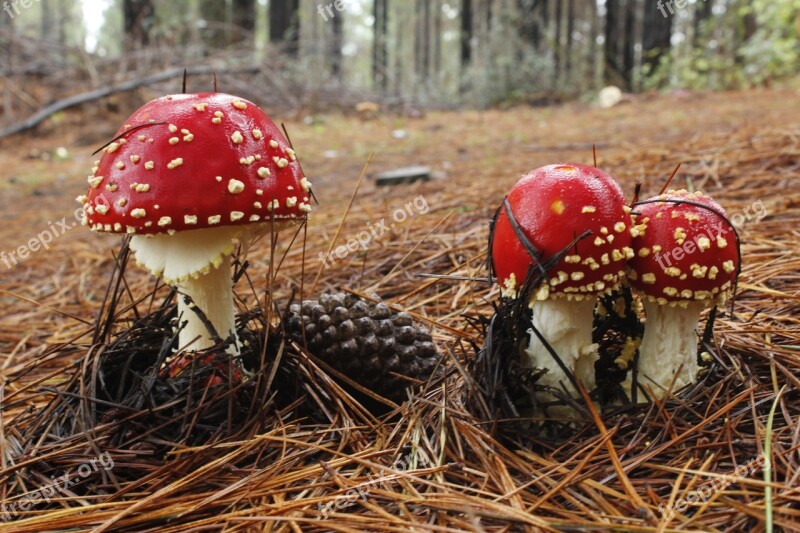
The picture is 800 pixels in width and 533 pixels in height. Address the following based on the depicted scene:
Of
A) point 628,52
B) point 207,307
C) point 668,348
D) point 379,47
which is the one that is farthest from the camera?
point 379,47

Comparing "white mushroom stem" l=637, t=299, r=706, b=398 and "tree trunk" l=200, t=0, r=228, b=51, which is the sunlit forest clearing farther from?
"tree trunk" l=200, t=0, r=228, b=51

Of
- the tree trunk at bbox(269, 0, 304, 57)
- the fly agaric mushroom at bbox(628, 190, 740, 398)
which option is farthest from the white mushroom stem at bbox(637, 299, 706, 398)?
the tree trunk at bbox(269, 0, 304, 57)

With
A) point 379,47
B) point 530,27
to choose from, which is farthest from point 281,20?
point 379,47

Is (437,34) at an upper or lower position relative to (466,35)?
upper

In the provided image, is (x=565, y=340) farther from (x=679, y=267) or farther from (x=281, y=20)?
(x=281, y=20)

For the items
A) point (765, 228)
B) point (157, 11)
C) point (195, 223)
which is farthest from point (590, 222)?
point (157, 11)
